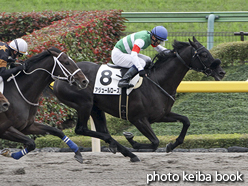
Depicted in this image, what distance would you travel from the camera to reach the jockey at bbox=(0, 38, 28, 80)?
4895 mm

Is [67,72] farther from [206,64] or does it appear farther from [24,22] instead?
[24,22]

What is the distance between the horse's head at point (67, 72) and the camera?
193 inches

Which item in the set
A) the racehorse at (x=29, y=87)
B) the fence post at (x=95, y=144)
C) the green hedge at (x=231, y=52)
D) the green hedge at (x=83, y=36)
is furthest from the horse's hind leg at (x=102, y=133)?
the green hedge at (x=231, y=52)

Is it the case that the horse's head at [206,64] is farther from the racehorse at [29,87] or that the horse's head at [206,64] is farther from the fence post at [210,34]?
the fence post at [210,34]

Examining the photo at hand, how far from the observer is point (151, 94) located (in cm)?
538

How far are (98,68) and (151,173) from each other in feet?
5.00

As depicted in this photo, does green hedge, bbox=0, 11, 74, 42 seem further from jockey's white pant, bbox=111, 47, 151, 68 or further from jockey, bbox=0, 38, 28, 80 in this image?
jockey, bbox=0, 38, 28, 80

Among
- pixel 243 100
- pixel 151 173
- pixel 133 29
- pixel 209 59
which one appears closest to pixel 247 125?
pixel 243 100

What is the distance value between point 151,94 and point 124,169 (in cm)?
96

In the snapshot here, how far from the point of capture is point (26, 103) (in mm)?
4980

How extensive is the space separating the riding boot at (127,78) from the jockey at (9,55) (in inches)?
46.1

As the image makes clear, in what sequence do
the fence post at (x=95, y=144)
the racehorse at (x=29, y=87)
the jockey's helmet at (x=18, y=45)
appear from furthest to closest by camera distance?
the fence post at (x=95, y=144) < the jockey's helmet at (x=18, y=45) < the racehorse at (x=29, y=87)

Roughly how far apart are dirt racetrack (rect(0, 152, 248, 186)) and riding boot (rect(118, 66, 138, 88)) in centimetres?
99

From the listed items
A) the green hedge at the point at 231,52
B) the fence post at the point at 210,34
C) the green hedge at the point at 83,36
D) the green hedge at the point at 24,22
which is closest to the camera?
the green hedge at the point at 83,36
